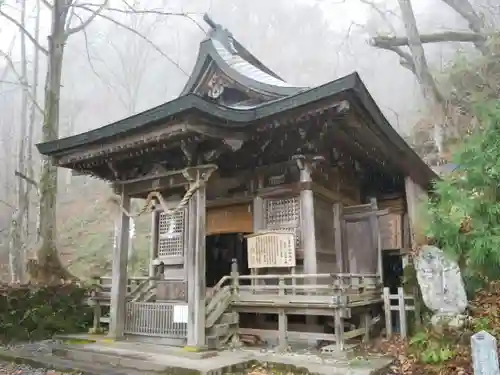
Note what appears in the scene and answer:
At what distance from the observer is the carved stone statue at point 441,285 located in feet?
23.5

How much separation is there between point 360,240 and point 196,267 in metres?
5.03

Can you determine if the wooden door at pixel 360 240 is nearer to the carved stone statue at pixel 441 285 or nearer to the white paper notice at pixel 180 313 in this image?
the carved stone statue at pixel 441 285

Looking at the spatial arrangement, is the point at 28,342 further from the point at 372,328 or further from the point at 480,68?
the point at 480,68

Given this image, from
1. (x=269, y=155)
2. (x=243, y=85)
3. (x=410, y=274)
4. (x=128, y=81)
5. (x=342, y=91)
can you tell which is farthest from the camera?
(x=128, y=81)

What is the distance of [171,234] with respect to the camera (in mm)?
10523

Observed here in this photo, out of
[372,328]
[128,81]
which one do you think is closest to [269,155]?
[372,328]

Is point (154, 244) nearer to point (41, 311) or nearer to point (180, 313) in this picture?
point (41, 311)

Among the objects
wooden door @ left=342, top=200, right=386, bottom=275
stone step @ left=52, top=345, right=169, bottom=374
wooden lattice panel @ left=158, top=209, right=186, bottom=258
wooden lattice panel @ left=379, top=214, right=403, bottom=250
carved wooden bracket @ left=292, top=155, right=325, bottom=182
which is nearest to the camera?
stone step @ left=52, top=345, right=169, bottom=374

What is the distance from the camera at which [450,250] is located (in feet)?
24.4

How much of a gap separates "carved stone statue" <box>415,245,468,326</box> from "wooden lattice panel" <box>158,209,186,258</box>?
5.36m

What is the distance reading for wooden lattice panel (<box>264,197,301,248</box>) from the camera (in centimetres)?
990

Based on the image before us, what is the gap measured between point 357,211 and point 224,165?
12.0 ft

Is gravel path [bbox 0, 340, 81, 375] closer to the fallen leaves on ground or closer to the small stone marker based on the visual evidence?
the fallen leaves on ground

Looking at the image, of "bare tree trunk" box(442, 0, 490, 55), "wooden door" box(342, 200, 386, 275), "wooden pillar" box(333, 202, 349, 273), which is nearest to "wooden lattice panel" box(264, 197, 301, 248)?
"wooden pillar" box(333, 202, 349, 273)
